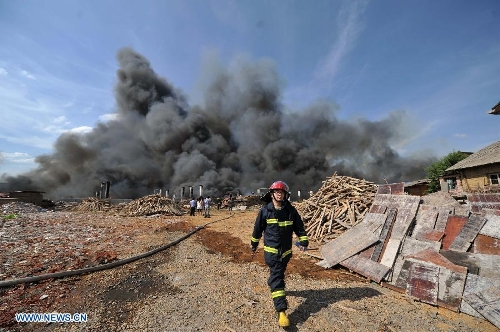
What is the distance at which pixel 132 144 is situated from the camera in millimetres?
46750

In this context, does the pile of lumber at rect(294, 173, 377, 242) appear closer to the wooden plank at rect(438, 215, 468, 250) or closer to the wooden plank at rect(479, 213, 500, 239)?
the wooden plank at rect(438, 215, 468, 250)

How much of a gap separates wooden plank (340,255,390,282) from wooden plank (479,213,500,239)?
2189 millimetres

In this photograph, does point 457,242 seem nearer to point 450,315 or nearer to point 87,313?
point 450,315

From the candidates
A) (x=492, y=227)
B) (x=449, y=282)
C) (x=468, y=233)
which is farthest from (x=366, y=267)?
(x=492, y=227)

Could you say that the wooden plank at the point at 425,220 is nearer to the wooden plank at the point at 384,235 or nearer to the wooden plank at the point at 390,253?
the wooden plank at the point at 384,235

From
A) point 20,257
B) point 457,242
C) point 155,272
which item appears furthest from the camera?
point 20,257

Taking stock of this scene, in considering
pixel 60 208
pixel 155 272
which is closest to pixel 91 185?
pixel 60 208

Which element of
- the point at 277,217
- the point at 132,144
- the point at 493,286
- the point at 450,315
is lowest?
the point at 450,315

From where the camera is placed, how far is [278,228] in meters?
3.85

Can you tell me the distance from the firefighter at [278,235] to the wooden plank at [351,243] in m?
2.68

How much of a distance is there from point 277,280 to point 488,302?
3308mm

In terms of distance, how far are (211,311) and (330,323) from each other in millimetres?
1903

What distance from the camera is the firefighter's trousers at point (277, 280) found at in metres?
3.54

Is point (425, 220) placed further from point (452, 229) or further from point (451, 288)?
point (451, 288)
